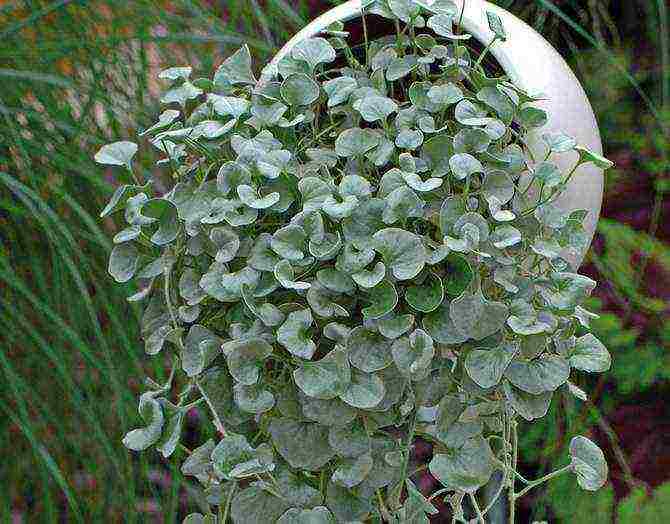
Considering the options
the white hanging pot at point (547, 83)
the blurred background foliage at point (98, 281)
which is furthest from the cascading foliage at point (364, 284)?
the blurred background foliage at point (98, 281)

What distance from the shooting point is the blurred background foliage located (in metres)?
1.03

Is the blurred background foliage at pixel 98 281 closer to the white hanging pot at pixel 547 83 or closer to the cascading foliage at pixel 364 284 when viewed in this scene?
the white hanging pot at pixel 547 83

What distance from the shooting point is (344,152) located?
28.9 inches

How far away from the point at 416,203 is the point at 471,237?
0.05m

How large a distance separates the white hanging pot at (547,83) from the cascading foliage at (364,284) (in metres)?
0.04

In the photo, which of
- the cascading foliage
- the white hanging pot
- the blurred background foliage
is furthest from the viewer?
the blurred background foliage

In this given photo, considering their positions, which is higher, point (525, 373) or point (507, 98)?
point (507, 98)

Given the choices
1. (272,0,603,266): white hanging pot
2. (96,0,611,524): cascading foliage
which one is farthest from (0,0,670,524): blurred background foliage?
(96,0,611,524): cascading foliage

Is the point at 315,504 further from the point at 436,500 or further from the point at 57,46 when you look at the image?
the point at 436,500

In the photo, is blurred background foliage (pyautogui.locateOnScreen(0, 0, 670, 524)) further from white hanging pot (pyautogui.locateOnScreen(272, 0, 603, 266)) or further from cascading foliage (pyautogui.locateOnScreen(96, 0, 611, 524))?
cascading foliage (pyautogui.locateOnScreen(96, 0, 611, 524))

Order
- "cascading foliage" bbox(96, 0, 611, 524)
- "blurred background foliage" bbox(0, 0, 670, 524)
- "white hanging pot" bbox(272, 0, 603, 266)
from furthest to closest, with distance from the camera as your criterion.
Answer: "blurred background foliage" bbox(0, 0, 670, 524) < "white hanging pot" bbox(272, 0, 603, 266) < "cascading foliage" bbox(96, 0, 611, 524)

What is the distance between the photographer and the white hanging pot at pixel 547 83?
2.74 feet

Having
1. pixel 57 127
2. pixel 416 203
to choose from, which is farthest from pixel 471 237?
pixel 57 127

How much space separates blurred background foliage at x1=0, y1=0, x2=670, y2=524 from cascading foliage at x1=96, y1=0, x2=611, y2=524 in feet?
0.66
